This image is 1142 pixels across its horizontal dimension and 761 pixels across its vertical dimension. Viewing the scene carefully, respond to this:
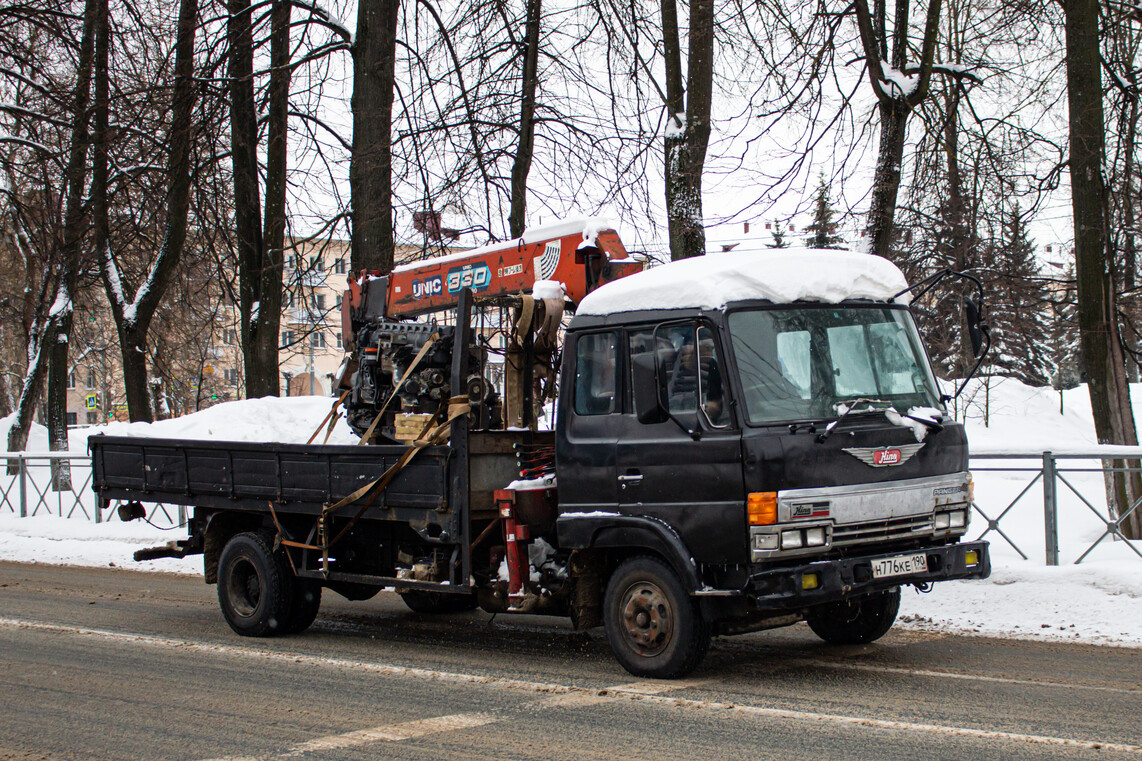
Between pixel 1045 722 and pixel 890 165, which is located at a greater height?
pixel 890 165

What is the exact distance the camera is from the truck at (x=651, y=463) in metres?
6.39

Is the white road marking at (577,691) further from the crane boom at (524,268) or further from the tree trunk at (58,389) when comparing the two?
the tree trunk at (58,389)

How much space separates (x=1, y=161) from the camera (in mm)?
21375

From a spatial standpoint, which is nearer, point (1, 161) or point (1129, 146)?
point (1129, 146)

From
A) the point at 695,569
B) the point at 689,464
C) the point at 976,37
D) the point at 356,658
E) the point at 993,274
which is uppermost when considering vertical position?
the point at 976,37

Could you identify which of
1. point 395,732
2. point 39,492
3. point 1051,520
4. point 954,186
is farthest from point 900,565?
point 39,492

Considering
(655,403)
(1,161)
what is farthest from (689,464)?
(1,161)

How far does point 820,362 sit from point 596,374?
1456 millimetres

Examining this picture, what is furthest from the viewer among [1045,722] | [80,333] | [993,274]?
[80,333]

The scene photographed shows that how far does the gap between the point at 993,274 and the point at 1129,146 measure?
13.2ft

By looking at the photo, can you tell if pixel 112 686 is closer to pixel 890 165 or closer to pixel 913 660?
pixel 913 660

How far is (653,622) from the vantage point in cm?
679

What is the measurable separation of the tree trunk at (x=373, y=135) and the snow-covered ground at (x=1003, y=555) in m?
2.61

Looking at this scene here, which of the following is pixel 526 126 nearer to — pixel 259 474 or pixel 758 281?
pixel 259 474
